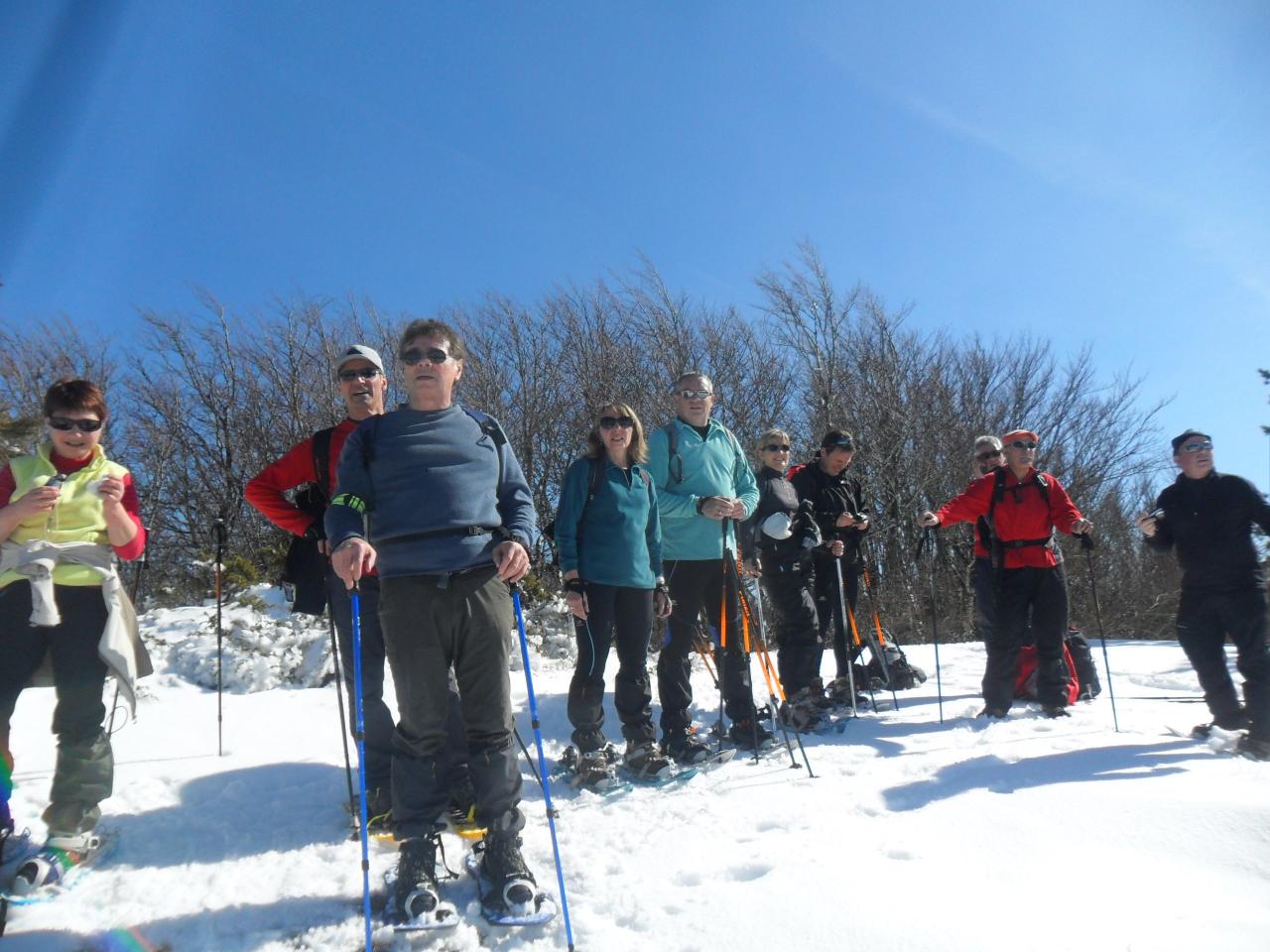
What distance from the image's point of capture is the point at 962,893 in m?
2.61

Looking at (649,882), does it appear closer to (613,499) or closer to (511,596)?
(511,596)

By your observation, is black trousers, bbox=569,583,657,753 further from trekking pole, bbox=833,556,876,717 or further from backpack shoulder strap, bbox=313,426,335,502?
trekking pole, bbox=833,556,876,717

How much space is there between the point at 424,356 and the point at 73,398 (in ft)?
5.15

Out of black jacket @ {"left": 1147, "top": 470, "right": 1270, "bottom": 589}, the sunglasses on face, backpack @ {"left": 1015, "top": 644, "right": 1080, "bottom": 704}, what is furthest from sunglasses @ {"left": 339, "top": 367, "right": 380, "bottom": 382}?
backpack @ {"left": 1015, "top": 644, "right": 1080, "bottom": 704}

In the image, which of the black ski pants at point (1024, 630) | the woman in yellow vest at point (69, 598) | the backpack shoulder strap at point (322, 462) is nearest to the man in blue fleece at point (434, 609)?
the backpack shoulder strap at point (322, 462)

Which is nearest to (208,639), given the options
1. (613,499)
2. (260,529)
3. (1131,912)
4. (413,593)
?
(613,499)

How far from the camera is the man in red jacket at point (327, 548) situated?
350 centimetres

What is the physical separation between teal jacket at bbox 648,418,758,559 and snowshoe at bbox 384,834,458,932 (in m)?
2.43

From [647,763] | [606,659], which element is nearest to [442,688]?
[606,659]

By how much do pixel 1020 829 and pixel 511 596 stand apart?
8.01 feet

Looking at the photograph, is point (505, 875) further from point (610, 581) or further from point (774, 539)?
point (774, 539)

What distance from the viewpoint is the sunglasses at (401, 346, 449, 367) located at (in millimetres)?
2982

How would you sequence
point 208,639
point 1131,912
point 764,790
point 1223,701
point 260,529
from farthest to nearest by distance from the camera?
point 260,529 → point 208,639 → point 1223,701 → point 764,790 → point 1131,912

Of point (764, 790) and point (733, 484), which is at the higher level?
point (733, 484)
